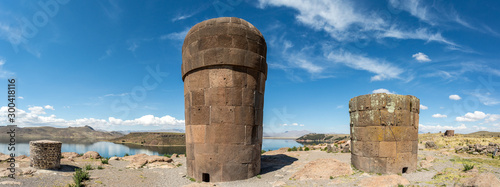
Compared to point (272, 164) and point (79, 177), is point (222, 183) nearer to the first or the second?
point (272, 164)

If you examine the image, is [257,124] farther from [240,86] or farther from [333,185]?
[333,185]

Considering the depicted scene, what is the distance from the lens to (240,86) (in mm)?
10445

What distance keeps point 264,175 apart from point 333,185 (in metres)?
3.34

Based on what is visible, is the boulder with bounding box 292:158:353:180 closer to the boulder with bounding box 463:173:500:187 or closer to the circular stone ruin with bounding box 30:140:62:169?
the boulder with bounding box 463:173:500:187

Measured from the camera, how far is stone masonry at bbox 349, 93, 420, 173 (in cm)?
1074

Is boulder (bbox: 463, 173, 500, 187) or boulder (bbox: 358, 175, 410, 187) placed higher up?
boulder (bbox: 463, 173, 500, 187)

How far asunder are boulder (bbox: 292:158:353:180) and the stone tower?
87.7 inches

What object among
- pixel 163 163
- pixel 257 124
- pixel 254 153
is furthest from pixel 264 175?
pixel 163 163

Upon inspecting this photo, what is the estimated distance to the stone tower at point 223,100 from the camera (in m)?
10.2

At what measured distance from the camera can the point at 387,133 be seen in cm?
1074

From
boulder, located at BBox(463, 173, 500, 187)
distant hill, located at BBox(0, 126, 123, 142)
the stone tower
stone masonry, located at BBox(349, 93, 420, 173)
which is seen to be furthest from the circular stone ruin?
distant hill, located at BBox(0, 126, 123, 142)

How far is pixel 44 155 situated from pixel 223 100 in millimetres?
9615

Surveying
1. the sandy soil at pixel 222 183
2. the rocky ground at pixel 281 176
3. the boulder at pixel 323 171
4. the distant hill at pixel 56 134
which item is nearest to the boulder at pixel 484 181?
the rocky ground at pixel 281 176

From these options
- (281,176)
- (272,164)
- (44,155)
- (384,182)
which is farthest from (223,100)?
(44,155)
